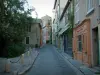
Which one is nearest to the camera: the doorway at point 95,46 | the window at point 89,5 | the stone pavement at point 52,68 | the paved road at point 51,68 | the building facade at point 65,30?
the stone pavement at point 52,68

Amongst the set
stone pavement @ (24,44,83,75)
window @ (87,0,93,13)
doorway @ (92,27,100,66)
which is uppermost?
window @ (87,0,93,13)

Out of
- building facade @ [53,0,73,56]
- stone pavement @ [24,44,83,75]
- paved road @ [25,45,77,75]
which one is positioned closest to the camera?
stone pavement @ [24,44,83,75]

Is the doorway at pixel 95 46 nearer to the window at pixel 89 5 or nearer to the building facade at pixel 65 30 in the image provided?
the window at pixel 89 5

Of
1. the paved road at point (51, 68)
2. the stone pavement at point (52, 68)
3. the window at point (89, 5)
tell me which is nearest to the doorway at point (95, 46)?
the window at point (89, 5)

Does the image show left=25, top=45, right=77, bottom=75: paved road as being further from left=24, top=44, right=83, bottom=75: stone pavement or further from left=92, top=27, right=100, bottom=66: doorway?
left=92, top=27, right=100, bottom=66: doorway

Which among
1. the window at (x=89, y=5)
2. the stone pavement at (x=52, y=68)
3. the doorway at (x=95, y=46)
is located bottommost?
the stone pavement at (x=52, y=68)

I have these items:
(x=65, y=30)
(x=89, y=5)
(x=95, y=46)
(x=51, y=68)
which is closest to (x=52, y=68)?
(x=51, y=68)

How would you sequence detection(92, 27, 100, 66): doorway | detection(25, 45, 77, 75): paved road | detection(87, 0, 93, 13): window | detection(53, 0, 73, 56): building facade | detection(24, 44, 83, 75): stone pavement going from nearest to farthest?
detection(24, 44, 83, 75): stone pavement → detection(25, 45, 77, 75): paved road → detection(92, 27, 100, 66): doorway → detection(87, 0, 93, 13): window → detection(53, 0, 73, 56): building facade

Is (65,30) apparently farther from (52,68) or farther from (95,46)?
(95,46)

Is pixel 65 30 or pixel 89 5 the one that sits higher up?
pixel 89 5

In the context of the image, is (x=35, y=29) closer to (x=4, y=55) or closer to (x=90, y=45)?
(x=4, y=55)

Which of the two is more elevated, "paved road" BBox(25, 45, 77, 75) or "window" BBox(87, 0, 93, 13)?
"window" BBox(87, 0, 93, 13)

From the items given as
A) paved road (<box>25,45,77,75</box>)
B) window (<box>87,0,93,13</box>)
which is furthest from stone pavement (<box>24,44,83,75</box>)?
window (<box>87,0,93,13</box>)

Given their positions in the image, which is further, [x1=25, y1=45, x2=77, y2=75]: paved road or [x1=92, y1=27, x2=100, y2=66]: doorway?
[x1=92, y1=27, x2=100, y2=66]: doorway
